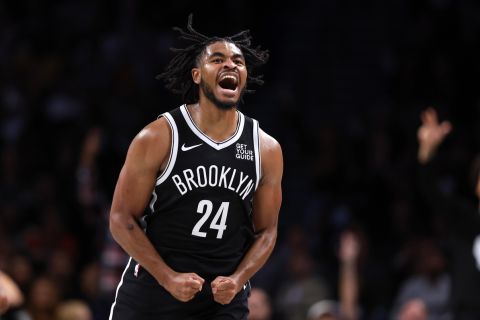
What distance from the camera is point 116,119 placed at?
1166cm

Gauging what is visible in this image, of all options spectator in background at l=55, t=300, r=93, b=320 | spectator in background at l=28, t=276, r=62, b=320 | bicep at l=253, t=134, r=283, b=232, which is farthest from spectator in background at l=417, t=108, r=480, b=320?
spectator in background at l=28, t=276, r=62, b=320

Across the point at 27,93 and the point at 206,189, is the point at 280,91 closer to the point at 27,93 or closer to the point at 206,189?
the point at 27,93

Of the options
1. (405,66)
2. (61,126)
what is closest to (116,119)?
(61,126)

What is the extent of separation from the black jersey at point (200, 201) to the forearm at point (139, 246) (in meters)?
0.12

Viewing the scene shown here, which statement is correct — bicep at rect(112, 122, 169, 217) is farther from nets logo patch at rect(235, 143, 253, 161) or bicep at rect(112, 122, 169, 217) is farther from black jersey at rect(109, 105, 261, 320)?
nets logo patch at rect(235, 143, 253, 161)

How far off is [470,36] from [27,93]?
204 inches

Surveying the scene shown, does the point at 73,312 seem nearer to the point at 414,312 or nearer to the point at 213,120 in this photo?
the point at 414,312

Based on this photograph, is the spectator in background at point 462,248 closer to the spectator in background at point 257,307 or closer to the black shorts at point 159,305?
the black shorts at point 159,305

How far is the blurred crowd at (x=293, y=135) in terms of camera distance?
32.4 ft

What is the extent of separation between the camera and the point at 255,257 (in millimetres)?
4816

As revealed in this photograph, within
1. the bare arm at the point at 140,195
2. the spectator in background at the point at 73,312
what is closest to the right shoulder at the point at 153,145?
the bare arm at the point at 140,195

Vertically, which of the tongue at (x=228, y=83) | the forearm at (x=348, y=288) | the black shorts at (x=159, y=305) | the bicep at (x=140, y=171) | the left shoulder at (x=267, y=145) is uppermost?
the tongue at (x=228, y=83)

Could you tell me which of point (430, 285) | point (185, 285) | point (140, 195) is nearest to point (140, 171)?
point (140, 195)

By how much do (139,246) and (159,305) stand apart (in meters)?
0.29
